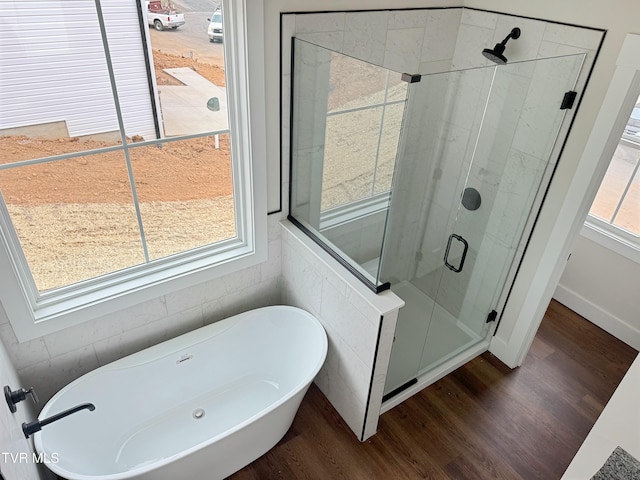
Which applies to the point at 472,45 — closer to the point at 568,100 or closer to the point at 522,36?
the point at 522,36

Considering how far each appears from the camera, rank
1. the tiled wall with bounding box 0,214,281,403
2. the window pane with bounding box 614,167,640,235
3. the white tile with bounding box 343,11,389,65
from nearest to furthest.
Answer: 1. the tiled wall with bounding box 0,214,281,403
2. the white tile with bounding box 343,11,389,65
3. the window pane with bounding box 614,167,640,235

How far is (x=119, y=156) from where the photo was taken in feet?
6.24

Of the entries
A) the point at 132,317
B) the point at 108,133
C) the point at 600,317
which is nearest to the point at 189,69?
the point at 108,133

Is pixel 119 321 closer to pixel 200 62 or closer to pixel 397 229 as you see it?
pixel 200 62

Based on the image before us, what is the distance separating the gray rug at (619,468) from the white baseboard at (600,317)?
2166 millimetres

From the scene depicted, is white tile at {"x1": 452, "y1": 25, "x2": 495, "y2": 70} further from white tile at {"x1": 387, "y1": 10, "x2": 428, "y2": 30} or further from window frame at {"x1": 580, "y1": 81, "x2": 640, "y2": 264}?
window frame at {"x1": 580, "y1": 81, "x2": 640, "y2": 264}

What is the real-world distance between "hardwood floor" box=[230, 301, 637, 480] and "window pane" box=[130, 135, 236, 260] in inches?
43.9

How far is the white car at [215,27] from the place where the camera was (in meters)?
1.89

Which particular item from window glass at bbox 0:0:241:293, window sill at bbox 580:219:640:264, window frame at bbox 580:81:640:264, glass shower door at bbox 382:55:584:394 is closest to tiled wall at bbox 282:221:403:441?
glass shower door at bbox 382:55:584:394

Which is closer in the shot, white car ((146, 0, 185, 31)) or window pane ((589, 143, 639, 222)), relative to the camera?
white car ((146, 0, 185, 31))

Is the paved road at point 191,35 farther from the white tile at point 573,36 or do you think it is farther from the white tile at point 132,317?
the white tile at point 573,36

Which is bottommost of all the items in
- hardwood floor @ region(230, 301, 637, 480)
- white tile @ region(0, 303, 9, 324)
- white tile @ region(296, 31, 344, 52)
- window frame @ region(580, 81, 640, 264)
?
hardwood floor @ region(230, 301, 637, 480)

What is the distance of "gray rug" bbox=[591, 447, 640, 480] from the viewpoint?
3.82 feet

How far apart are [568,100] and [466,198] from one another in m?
0.70
